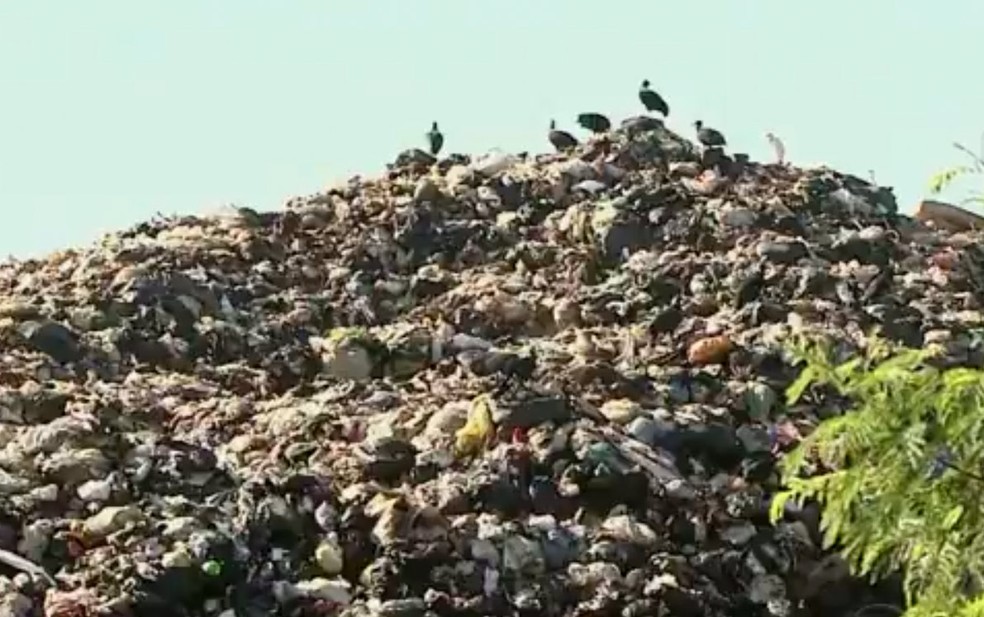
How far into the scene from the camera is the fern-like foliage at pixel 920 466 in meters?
4.64

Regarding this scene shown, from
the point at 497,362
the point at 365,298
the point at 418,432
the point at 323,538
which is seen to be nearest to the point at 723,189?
the point at 365,298

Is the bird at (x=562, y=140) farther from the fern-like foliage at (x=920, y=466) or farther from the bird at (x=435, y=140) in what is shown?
the fern-like foliage at (x=920, y=466)

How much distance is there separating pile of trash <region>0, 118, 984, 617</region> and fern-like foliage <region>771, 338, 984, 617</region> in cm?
186

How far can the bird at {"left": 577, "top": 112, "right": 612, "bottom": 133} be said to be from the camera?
11.5 meters

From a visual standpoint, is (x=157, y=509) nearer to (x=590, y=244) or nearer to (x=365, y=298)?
(x=365, y=298)

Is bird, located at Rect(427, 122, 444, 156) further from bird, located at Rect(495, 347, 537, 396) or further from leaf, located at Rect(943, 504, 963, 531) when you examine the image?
leaf, located at Rect(943, 504, 963, 531)

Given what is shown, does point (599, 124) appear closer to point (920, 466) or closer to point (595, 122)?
point (595, 122)

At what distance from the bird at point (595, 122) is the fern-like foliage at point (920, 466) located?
661 cm

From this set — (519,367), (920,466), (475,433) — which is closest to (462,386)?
(519,367)

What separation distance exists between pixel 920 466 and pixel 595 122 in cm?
699

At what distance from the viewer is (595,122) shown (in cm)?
1154

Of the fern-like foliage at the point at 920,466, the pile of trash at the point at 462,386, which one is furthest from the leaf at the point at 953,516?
the pile of trash at the point at 462,386

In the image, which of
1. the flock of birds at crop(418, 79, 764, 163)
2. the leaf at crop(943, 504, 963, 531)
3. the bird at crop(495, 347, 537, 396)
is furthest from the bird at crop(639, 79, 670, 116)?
the leaf at crop(943, 504, 963, 531)

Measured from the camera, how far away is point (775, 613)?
6809mm
